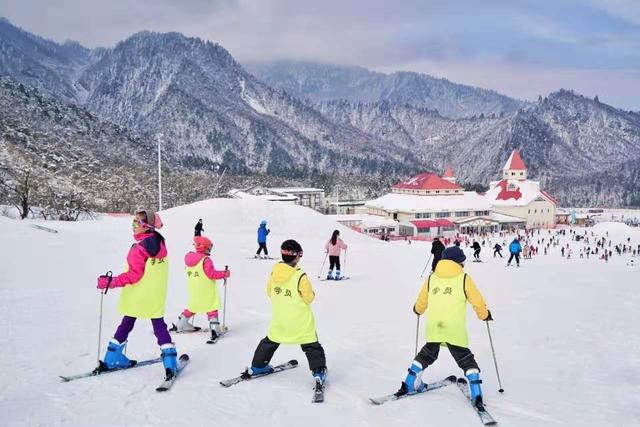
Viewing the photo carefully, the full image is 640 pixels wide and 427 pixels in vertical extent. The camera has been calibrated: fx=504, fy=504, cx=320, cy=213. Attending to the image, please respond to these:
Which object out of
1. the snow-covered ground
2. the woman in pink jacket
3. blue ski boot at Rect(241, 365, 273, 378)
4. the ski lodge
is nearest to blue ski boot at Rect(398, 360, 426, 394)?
the snow-covered ground

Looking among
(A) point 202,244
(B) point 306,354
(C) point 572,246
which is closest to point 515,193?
(C) point 572,246

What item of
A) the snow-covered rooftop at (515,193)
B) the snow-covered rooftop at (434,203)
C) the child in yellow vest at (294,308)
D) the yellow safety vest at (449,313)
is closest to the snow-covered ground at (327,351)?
the child in yellow vest at (294,308)

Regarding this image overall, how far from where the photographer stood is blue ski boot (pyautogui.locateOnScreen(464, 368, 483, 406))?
539cm

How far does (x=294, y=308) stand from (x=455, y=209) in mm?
78382

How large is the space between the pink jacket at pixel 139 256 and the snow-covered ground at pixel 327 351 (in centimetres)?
114

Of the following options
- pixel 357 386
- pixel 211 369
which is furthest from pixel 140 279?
pixel 357 386

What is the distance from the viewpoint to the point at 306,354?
581 centimetres

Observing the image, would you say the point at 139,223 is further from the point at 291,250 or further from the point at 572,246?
the point at 572,246

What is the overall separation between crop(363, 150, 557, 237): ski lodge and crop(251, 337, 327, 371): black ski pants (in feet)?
219

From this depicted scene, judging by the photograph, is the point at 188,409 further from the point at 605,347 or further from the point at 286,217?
the point at 286,217

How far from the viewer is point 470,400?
561 cm

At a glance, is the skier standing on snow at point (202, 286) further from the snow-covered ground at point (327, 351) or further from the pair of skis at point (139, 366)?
the pair of skis at point (139, 366)

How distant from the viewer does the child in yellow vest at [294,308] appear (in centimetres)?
569

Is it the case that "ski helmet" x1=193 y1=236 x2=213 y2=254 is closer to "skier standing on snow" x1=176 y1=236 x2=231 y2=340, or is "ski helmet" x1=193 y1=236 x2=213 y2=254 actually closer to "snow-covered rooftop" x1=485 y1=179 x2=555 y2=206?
"skier standing on snow" x1=176 y1=236 x2=231 y2=340
